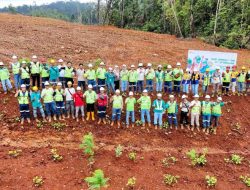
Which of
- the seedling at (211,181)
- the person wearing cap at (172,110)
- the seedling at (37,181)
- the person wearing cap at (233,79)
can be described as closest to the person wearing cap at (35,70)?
the seedling at (37,181)

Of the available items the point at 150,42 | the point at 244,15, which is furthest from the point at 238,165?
the point at 244,15

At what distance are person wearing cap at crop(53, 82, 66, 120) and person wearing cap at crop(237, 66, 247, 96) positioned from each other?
9.16m

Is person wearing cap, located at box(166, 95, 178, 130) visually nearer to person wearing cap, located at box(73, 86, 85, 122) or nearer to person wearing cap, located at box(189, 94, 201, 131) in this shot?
person wearing cap, located at box(189, 94, 201, 131)

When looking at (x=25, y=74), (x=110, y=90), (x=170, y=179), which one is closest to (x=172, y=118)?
(x=110, y=90)

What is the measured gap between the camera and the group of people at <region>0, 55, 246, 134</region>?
12445 mm

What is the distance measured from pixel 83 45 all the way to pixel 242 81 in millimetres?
12153

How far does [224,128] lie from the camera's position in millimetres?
13852

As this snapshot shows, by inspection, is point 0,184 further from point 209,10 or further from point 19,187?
point 209,10

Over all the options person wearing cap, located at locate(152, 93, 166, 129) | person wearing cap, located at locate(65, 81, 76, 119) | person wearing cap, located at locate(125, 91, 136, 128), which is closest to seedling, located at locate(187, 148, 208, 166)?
person wearing cap, located at locate(152, 93, 166, 129)

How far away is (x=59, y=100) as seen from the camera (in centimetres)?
1241

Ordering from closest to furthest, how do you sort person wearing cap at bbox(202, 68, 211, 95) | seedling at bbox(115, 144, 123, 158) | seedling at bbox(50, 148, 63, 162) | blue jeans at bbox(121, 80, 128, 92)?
seedling at bbox(50, 148, 63, 162) < seedling at bbox(115, 144, 123, 158) < blue jeans at bbox(121, 80, 128, 92) < person wearing cap at bbox(202, 68, 211, 95)

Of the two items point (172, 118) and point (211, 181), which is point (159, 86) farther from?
point (211, 181)

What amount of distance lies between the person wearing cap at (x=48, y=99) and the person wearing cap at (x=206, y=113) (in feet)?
21.3

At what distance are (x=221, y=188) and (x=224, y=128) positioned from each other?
445 cm
